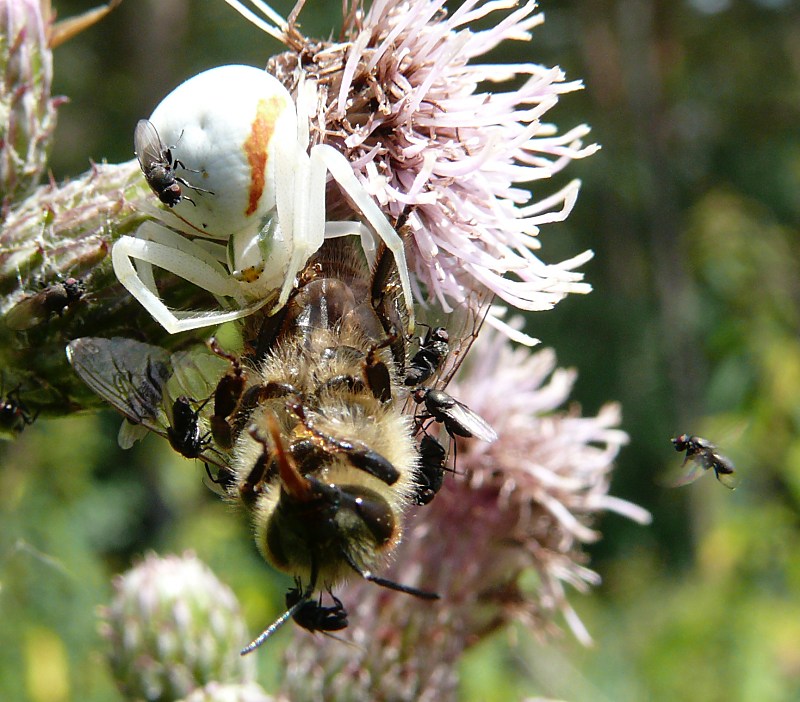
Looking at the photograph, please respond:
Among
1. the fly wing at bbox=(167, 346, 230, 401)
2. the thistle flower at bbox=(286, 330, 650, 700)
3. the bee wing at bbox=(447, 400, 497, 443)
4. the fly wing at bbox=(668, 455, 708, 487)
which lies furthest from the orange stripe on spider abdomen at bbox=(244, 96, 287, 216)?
the thistle flower at bbox=(286, 330, 650, 700)

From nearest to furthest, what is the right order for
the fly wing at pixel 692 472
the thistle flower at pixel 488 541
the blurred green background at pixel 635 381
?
the fly wing at pixel 692 472
the thistle flower at pixel 488 541
the blurred green background at pixel 635 381

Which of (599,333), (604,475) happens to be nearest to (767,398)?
(604,475)

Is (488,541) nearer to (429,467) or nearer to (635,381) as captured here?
(429,467)

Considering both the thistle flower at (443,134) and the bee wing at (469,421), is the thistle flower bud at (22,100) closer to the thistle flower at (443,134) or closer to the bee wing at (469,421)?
the thistle flower at (443,134)

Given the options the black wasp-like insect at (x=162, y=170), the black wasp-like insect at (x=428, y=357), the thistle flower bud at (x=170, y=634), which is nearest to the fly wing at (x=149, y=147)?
the black wasp-like insect at (x=162, y=170)

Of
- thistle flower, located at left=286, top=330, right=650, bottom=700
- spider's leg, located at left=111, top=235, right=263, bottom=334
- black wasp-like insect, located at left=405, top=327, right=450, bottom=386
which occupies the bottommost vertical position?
thistle flower, located at left=286, top=330, right=650, bottom=700

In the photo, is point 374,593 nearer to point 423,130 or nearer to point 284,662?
point 284,662

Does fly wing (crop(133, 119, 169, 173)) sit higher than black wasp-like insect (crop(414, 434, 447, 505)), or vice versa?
fly wing (crop(133, 119, 169, 173))

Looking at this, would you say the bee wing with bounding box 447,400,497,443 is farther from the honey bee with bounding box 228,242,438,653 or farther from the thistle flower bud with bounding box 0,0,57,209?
the thistle flower bud with bounding box 0,0,57,209
